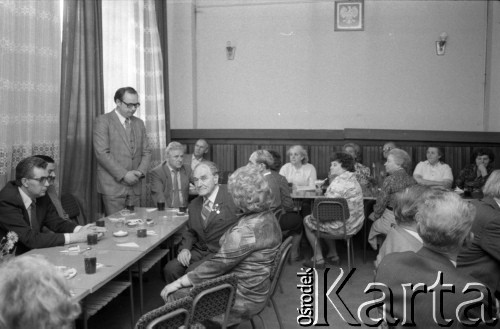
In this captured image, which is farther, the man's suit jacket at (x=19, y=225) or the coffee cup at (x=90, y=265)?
the man's suit jacket at (x=19, y=225)

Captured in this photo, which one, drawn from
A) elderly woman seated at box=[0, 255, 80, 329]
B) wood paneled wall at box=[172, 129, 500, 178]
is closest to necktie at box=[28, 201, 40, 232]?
elderly woman seated at box=[0, 255, 80, 329]

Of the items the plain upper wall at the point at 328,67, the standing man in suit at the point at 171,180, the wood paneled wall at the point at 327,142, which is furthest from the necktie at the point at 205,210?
the plain upper wall at the point at 328,67

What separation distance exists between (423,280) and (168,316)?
3.67ft

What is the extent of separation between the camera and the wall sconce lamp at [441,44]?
326 inches

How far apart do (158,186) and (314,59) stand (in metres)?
4.35

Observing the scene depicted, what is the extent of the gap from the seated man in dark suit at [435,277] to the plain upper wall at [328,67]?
646cm

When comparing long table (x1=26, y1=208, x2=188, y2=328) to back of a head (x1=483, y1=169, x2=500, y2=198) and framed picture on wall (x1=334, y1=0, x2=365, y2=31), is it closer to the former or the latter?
back of a head (x1=483, y1=169, x2=500, y2=198)

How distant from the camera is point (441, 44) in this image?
328 inches

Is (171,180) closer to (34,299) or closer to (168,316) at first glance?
(168,316)

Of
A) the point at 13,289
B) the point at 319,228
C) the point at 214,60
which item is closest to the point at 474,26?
the point at 214,60

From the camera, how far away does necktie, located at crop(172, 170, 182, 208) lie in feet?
18.0

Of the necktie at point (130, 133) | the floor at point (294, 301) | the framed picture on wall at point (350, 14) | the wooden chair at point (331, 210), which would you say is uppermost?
the framed picture on wall at point (350, 14)

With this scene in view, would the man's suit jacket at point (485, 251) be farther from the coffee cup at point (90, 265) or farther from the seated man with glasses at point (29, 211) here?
the seated man with glasses at point (29, 211)

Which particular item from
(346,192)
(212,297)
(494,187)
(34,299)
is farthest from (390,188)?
(34,299)
